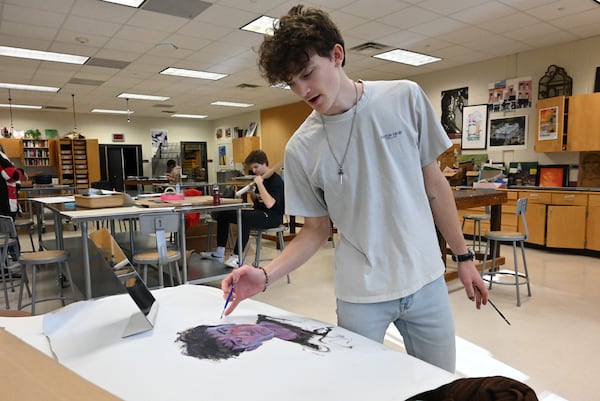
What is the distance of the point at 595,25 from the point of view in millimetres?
4871

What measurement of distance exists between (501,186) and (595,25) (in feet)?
7.62

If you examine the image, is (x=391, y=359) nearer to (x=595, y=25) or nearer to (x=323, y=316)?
(x=323, y=316)

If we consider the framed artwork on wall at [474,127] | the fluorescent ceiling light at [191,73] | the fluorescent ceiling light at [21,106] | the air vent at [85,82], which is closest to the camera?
the framed artwork on wall at [474,127]

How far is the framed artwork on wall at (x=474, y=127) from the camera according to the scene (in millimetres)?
6543

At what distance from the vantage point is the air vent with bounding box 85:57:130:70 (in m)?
6.18

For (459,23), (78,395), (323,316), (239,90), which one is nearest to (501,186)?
(459,23)

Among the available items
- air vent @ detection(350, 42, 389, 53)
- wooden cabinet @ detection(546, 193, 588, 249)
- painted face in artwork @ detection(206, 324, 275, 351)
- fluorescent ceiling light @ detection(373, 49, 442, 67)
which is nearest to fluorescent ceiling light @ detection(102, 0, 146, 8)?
air vent @ detection(350, 42, 389, 53)

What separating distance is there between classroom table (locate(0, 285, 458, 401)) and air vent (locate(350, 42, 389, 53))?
17.7ft

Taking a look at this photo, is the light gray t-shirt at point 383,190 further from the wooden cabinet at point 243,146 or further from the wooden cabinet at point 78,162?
the wooden cabinet at point 78,162

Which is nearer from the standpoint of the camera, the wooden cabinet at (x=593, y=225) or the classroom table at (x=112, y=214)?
the classroom table at (x=112, y=214)

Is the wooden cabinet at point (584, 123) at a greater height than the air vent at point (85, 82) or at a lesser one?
lesser

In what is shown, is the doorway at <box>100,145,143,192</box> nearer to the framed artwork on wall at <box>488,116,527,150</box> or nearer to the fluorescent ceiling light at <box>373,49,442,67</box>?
the fluorescent ceiling light at <box>373,49,442,67</box>

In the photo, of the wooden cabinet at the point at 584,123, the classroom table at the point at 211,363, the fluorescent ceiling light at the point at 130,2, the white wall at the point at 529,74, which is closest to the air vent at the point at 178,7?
the fluorescent ceiling light at the point at 130,2

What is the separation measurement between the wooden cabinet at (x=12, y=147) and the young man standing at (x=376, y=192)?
1192cm
